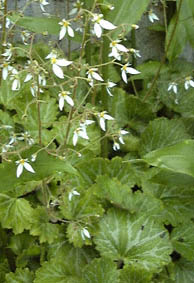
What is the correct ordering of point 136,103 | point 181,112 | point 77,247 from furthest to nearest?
point 181,112 → point 136,103 → point 77,247

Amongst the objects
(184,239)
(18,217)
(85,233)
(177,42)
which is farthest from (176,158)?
(177,42)

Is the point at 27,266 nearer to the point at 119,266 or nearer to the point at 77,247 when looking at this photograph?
the point at 77,247

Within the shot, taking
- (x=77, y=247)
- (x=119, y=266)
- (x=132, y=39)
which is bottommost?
(x=119, y=266)

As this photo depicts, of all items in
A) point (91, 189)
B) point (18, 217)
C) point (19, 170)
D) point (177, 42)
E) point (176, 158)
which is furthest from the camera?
point (177, 42)

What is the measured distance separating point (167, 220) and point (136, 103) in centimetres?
65

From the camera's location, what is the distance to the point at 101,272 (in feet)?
5.19

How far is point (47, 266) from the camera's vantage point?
162 cm

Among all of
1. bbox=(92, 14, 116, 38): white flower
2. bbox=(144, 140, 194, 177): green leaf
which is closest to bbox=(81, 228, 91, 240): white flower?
bbox=(144, 140, 194, 177): green leaf

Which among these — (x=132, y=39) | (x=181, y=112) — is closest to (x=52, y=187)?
(x=181, y=112)

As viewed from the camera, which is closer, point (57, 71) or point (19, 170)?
point (57, 71)

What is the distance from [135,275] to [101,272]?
124mm

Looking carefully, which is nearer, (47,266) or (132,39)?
(47,266)

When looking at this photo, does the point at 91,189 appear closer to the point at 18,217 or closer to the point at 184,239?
the point at 18,217

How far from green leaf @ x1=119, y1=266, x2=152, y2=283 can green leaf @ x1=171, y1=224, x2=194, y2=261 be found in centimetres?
25
